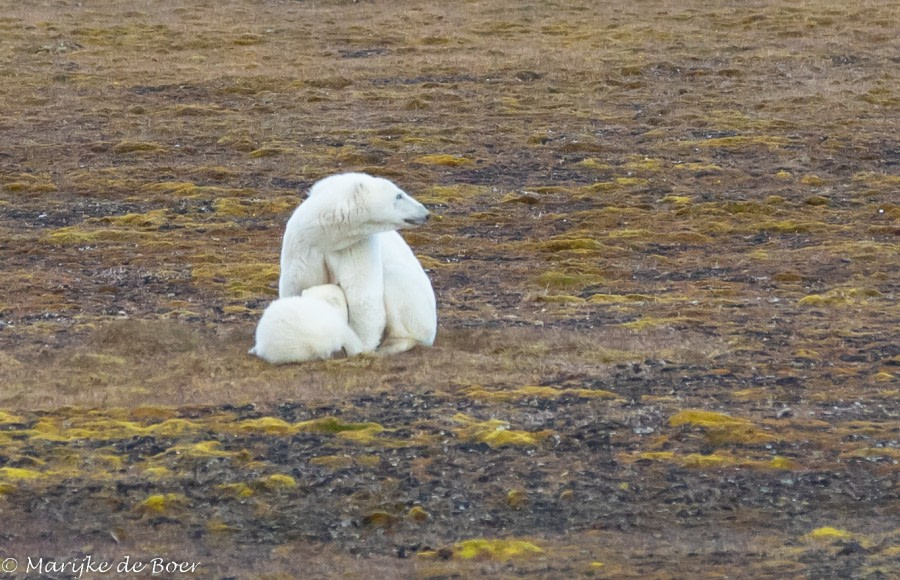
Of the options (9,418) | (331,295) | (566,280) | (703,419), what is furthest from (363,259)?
(566,280)

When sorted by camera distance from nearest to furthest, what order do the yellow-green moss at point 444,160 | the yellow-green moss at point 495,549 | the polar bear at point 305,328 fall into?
the yellow-green moss at point 495,549, the polar bear at point 305,328, the yellow-green moss at point 444,160

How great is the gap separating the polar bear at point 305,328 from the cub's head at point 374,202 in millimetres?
649

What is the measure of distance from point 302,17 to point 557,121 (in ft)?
38.4

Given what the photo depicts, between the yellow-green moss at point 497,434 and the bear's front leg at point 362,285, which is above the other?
the bear's front leg at point 362,285

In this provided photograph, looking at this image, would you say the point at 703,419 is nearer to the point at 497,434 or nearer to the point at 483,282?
the point at 497,434

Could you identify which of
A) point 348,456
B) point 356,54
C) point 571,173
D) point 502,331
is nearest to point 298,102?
point 356,54

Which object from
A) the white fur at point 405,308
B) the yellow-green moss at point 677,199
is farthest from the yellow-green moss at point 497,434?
the yellow-green moss at point 677,199

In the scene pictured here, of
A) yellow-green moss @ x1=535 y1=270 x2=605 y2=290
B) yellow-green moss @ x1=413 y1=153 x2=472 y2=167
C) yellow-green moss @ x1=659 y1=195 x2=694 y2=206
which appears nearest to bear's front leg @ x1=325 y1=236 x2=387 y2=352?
yellow-green moss @ x1=535 y1=270 x2=605 y2=290

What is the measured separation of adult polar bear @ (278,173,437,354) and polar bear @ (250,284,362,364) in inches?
7.1

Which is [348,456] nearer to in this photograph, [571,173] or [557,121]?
[571,173]

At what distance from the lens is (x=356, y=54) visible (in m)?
31.0

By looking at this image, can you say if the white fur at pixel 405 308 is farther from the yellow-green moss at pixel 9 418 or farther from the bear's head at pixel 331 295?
the yellow-green moss at pixel 9 418

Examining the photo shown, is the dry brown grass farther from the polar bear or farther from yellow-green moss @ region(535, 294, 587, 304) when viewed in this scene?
the polar bear

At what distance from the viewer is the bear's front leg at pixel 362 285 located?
11.5 meters
